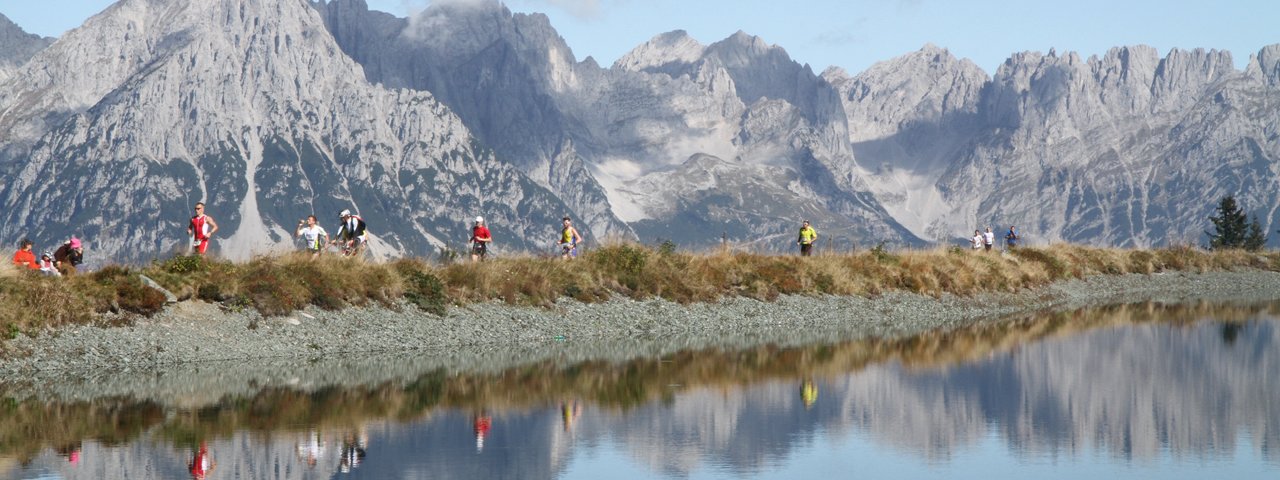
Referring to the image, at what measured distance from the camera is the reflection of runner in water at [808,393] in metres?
33.8

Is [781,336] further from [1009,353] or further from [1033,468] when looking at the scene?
[1033,468]

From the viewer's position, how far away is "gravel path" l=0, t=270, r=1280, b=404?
Answer: 36.6 meters

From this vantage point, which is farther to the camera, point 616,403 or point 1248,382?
point 1248,382

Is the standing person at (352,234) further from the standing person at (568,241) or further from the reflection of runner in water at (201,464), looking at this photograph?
the reflection of runner in water at (201,464)

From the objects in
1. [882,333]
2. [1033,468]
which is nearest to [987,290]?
[882,333]

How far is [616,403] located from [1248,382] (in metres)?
16.8

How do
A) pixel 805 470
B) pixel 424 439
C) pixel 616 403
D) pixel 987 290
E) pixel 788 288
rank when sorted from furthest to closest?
pixel 987 290, pixel 788 288, pixel 616 403, pixel 424 439, pixel 805 470

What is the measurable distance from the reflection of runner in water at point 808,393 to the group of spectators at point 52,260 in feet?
69.6

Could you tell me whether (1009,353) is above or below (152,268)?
below

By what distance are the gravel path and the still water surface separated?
9.23 ft

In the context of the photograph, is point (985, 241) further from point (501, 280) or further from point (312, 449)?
point (312, 449)

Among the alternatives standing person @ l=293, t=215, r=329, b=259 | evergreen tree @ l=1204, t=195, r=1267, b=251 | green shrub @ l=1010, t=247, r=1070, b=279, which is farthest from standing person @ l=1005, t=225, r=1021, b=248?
standing person @ l=293, t=215, r=329, b=259

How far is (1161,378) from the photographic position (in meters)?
39.9

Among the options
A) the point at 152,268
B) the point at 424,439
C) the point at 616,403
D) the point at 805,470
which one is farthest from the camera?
the point at 152,268
